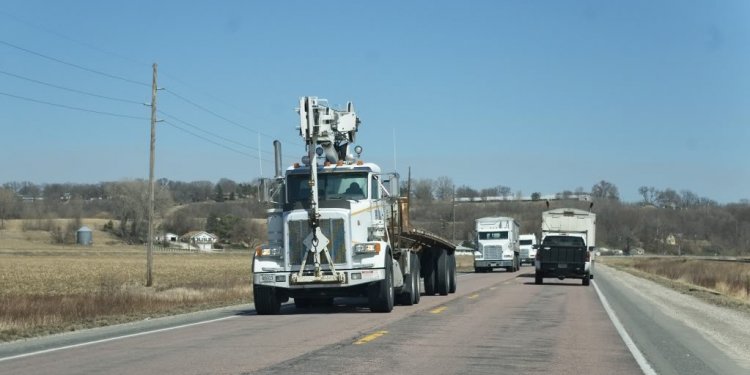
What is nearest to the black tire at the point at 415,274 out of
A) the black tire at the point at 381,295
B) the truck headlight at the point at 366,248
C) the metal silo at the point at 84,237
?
the black tire at the point at 381,295

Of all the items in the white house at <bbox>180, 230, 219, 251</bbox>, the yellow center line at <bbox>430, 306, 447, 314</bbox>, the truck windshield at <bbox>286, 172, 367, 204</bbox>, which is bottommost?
the yellow center line at <bbox>430, 306, 447, 314</bbox>

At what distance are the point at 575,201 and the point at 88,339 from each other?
5819cm

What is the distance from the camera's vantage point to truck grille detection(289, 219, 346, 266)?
19.6 meters

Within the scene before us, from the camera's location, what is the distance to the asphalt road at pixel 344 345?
1085 cm

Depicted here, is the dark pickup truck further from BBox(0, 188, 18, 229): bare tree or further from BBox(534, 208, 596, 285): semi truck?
BBox(0, 188, 18, 229): bare tree

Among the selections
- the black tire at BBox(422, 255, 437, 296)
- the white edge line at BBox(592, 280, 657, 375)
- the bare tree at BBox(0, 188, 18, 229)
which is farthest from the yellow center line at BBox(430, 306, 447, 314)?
the bare tree at BBox(0, 188, 18, 229)

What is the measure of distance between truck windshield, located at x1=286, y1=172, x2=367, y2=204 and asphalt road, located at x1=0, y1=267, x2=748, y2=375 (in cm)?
286

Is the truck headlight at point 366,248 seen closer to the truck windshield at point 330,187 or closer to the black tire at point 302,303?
the truck windshield at point 330,187

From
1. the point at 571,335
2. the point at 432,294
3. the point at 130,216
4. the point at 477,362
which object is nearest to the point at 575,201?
the point at 432,294

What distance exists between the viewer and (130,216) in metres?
156

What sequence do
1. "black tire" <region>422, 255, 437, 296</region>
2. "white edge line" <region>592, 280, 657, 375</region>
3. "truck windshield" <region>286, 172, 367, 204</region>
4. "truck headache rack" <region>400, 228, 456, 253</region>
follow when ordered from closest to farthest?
"white edge line" <region>592, 280, 657, 375</region> < "truck windshield" <region>286, 172, 367, 204</region> < "truck headache rack" <region>400, 228, 456, 253</region> < "black tire" <region>422, 255, 437, 296</region>

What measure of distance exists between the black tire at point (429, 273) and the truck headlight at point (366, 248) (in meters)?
8.89

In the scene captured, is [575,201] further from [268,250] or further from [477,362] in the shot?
[477,362]

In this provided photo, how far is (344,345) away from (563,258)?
25.8 m
